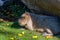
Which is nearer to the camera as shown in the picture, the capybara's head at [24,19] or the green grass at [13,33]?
the green grass at [13,33]

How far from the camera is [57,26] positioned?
6531mm

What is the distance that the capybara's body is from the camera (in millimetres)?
6512

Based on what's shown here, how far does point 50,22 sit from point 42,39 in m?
0.79

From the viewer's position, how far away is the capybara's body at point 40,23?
6512mm

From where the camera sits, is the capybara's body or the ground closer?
the ground

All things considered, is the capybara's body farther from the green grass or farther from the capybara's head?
the green grass

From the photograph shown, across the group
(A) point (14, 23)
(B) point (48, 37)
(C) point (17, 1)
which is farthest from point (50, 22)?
(C) point (17, 1)

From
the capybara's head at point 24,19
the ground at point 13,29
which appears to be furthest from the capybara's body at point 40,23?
the ground at point 13,29

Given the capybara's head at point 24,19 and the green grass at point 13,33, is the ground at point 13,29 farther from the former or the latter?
the capybara's head at point 24,19

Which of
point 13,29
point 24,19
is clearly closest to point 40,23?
point 24,19

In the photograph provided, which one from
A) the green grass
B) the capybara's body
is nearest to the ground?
the green grass

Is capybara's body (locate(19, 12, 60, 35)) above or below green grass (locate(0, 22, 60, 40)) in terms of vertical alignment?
above

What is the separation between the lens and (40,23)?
665 centimetres

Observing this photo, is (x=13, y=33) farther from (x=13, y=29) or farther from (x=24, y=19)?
(x=24, y=19)
